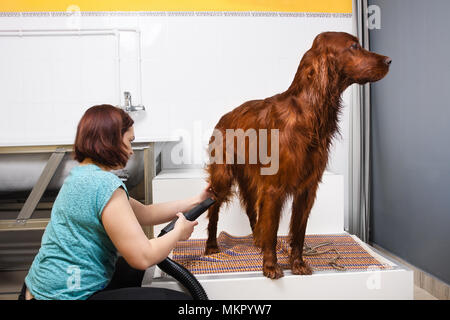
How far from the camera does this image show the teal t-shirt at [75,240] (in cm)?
97

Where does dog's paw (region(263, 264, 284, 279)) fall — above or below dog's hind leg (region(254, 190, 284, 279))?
below

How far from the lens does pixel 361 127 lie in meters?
2.44

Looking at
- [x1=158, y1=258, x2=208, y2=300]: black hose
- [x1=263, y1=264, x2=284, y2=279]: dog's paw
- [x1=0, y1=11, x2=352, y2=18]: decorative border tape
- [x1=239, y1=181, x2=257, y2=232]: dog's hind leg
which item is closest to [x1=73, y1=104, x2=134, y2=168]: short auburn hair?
[x1=158, y1=258, x2=208, y2=300]: black hose

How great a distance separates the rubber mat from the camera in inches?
53.6

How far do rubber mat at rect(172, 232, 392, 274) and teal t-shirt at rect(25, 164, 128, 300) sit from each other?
446 millimetres

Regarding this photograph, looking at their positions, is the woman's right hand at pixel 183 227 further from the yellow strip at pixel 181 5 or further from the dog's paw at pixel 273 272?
the yellow strip at pixel 181 5

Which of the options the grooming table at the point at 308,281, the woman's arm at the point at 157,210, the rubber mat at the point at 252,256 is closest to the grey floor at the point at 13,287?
the rubber mat at the point at 252,256

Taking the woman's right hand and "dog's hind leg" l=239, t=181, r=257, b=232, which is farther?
"dog's hind leg" l=239, t=181, r=257, b=232

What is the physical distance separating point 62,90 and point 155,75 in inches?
25.3

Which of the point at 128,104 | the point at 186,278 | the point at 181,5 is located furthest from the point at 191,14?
the point at 186,278

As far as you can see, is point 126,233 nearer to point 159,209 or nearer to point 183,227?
point 183,227

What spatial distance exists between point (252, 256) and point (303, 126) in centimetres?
61

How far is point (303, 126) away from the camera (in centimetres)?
119

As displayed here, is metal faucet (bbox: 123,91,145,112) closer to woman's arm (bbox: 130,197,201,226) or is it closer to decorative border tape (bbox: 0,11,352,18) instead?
decorative border tape (bbox: 0,11,352,18)
